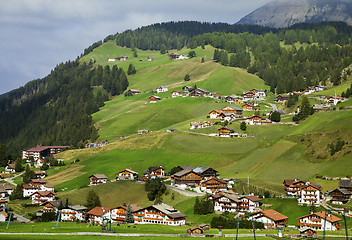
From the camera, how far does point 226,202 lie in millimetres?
111250

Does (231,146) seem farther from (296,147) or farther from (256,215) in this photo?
(256,215)

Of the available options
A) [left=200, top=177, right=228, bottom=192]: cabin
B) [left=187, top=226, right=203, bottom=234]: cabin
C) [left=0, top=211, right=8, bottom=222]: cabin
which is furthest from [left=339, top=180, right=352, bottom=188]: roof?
[left=0, top=211, right=8, bottom=222]: cabin

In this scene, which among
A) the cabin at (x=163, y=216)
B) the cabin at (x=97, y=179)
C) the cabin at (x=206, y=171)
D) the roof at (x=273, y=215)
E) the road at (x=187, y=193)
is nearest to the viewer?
the roof at (x=273, y=215)

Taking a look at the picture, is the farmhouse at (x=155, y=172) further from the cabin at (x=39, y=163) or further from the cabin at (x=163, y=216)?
the cabin at (x=39, y=163)

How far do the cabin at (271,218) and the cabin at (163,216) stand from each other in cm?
1510

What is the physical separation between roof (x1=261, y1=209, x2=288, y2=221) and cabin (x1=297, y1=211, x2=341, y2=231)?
12.5 feet

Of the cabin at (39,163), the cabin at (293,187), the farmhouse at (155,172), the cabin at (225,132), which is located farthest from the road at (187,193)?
the cabin at (39,163)

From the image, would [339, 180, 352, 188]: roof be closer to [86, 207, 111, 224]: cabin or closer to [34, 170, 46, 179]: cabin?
[86, 207, 111, 224]: cabin

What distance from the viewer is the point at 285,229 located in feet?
304

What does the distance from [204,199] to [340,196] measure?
32.0 m

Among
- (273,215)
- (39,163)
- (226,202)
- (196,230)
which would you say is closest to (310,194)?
(273,215)

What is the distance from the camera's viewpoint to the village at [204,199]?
9532cm

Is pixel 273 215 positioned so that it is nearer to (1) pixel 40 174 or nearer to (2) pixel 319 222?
(2) pixel 319 222

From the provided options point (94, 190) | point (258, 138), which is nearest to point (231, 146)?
point (258, 138)
